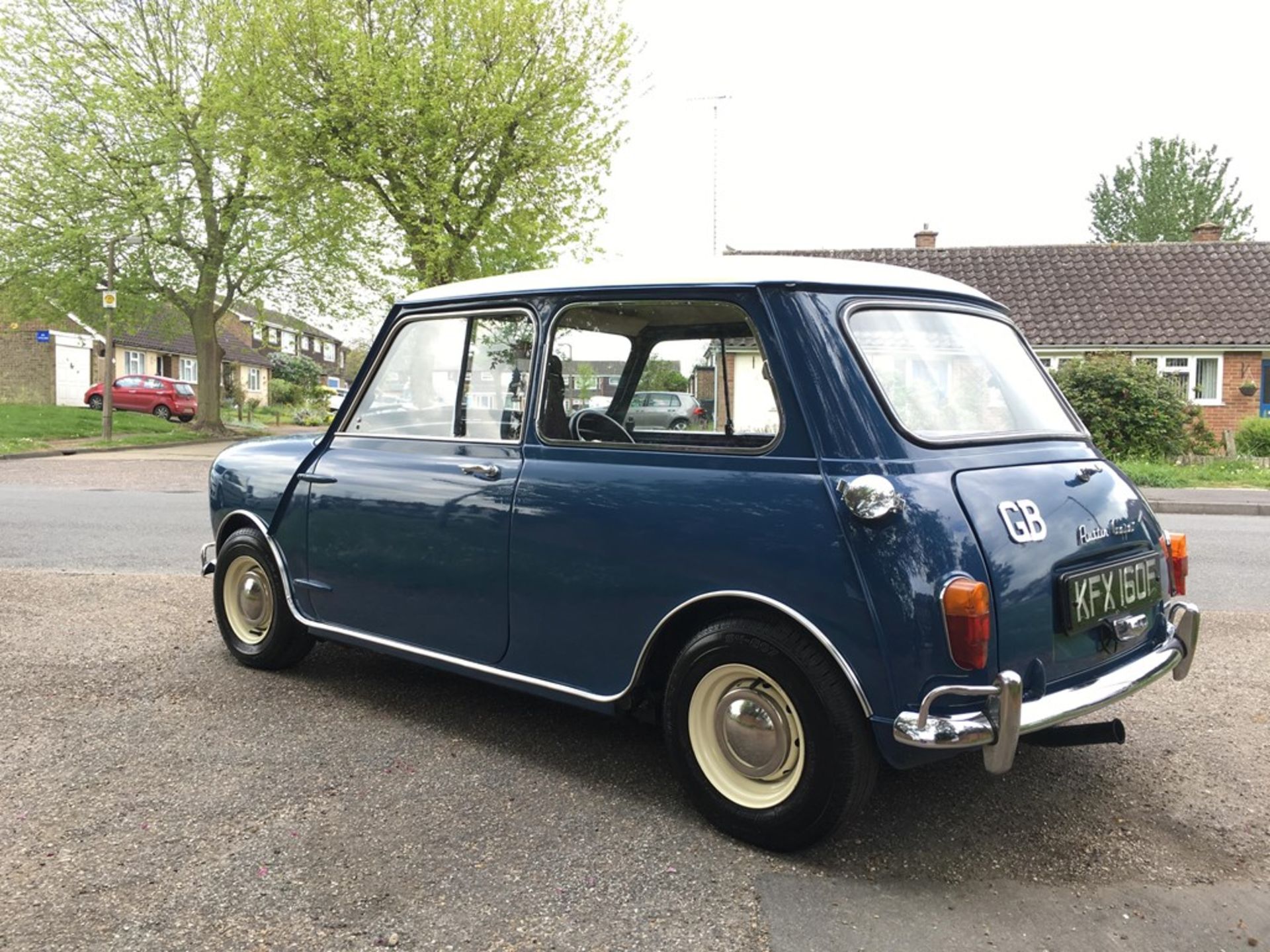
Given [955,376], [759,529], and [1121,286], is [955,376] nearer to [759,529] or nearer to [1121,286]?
[759,529]

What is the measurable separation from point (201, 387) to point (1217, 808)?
31331 mm

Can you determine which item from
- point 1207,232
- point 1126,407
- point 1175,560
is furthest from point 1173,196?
point 1175,560

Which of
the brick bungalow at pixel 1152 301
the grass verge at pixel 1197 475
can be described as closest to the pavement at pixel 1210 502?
the grass verge at pixel 1197 475

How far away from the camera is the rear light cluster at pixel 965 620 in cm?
280

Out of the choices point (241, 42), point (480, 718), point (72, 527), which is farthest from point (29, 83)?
point (480, 718)

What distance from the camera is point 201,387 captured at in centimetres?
3064

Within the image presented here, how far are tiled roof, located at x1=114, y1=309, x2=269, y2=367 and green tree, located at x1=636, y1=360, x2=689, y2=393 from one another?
30.0 metres

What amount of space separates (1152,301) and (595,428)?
24.7 meters

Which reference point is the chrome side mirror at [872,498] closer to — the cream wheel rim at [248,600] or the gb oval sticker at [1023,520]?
the gb oval sticker at [1023,520]

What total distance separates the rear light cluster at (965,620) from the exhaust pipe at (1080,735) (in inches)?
24.1

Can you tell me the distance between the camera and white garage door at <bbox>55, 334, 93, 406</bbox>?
45.6 m

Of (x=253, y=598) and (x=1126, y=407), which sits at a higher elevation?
(x=1126, y=407)

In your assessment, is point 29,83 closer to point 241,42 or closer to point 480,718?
point 241,42

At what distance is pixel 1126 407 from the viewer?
18.0 metres
